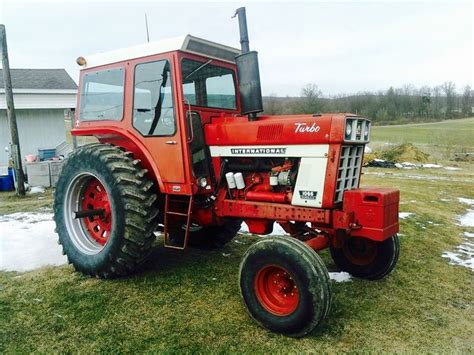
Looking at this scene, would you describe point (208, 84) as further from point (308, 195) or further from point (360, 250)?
point (360, 250)

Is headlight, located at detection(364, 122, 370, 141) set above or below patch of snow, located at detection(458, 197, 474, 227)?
above

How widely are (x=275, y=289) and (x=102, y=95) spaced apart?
298cm

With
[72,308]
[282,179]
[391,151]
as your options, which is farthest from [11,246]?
[391,151]

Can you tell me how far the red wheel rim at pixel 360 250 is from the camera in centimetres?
458

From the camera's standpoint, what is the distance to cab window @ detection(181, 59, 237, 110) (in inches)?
173

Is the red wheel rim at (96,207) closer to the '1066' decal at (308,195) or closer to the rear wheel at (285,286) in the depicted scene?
the rear wheel at (285,286)

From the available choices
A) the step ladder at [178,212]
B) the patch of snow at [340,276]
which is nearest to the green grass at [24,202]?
the step ladder at [178,212]

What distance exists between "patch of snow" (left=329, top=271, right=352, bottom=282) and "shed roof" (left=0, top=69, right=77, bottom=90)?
12.8 metres

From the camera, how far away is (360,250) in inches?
184

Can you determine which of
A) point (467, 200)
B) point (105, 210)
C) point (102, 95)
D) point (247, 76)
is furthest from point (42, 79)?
point (467, 200)

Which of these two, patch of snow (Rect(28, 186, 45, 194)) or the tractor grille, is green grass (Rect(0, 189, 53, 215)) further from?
the tractor grille

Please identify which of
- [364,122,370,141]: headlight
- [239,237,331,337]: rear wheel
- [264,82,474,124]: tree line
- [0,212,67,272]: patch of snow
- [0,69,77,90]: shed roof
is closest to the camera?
[239,237,331,337]: rear wheel

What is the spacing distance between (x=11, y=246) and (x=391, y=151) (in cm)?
1654

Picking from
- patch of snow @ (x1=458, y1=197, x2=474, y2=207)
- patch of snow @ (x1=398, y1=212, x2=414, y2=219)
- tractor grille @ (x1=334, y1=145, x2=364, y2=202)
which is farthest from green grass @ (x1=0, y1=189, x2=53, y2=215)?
patch of snow @ (x1=458, y1=197, x2=474, y2=207)
